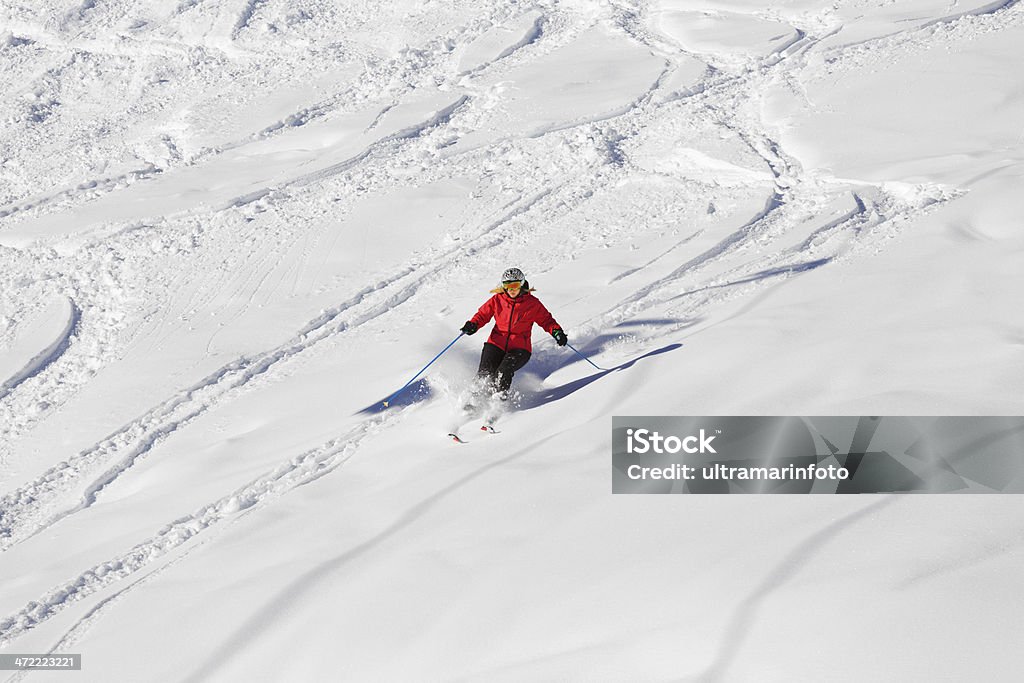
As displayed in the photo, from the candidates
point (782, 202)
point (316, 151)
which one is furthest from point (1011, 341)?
point (316, 151)

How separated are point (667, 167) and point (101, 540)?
6828 mm

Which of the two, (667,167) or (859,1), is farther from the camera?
(859,1)

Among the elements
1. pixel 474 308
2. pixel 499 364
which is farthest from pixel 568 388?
pixel 474 308

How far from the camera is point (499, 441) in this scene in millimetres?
5633

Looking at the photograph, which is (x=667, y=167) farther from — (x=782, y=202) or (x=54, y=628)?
(x=54, y=628)

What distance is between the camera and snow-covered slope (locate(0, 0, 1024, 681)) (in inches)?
145

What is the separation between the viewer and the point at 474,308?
7.83 m

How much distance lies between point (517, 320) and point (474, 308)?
129cm

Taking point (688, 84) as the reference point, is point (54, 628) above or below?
below

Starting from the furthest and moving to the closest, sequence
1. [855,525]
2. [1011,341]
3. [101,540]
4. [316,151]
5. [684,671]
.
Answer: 1. [316,151]
2. [101,540]
3. [1011,341]
4. [855,525]
5. [684,671]

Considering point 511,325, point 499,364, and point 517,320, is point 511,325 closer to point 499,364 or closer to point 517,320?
point 517,320

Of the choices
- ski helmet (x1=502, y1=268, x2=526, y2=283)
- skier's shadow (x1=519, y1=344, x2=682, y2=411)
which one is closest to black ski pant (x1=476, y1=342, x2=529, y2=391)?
skier's shadow (x1=519, y1=344, x2=682, y2=411)

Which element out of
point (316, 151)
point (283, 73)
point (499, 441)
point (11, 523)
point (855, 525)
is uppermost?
point (283, 73)

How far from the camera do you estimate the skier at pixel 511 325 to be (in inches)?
257
